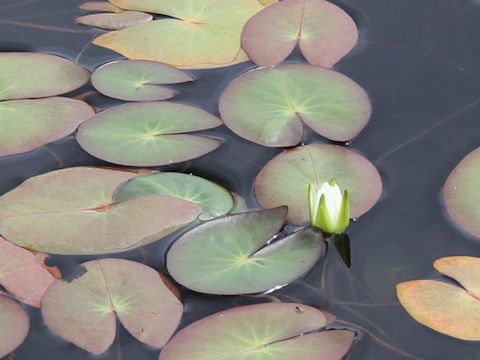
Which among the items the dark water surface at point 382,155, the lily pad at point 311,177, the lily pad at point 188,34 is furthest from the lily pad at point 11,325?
the lily pad at point 188,34

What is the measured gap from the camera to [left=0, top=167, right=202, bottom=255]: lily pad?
2.03m

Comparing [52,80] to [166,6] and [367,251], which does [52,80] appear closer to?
[166,6]

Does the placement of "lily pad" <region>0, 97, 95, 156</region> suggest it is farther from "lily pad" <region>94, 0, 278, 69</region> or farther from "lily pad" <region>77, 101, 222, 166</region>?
→ "lily pad" <region>94, 0, 278, 69</region>

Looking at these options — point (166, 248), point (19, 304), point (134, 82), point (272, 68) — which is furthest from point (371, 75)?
point (19, 304)

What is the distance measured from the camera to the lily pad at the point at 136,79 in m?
2.38

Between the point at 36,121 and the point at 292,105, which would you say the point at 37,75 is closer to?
the point at 36,121

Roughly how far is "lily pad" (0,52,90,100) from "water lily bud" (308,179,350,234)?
744mm

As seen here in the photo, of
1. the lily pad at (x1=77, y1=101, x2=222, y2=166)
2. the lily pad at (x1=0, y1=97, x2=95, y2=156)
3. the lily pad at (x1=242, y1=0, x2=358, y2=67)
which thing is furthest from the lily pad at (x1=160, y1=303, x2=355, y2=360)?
the lily pad at (x1=242, y1=0, x2=358, y2=67)

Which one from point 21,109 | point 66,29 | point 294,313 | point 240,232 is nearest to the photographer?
point 294,313

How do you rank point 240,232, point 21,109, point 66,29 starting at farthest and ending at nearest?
point 66,29 < point 21,109 < point 240,232

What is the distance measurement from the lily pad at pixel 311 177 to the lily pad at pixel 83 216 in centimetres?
18

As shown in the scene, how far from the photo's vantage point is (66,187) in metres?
2.14

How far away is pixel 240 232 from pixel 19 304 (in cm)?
47

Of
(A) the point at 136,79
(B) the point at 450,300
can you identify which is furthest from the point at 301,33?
(B) the point at 450,300
